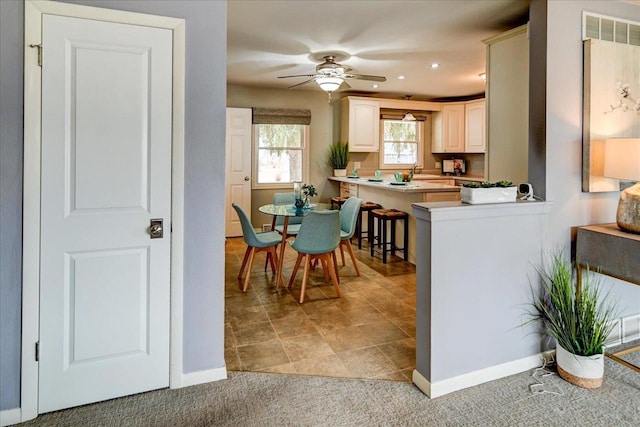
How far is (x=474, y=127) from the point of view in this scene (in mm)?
7332

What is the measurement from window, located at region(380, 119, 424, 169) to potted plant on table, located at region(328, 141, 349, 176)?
85cm

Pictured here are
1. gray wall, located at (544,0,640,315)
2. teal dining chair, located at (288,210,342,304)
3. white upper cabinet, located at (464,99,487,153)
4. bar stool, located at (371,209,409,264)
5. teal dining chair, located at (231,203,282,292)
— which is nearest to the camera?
gray wall, located at (544,0,640,315)

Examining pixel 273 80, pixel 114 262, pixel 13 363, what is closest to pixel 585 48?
pixel 114 262

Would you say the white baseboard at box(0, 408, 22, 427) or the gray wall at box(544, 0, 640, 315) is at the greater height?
the gray wall at box(544, 0, 640, 315)

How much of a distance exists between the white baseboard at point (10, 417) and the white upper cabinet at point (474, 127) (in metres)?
7.10

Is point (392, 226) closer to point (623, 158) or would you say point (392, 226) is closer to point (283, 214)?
point (283, 214)

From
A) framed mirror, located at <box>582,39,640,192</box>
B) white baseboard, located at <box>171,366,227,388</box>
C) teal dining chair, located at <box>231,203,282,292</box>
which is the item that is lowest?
white baseboard, located at <box>171,366,227,388</box>

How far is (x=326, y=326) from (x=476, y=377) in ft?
3.89

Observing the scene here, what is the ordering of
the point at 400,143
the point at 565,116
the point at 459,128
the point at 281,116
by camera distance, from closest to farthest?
the point at 565,116
the point at 281,116
the point at 459,128
the point at 400,143

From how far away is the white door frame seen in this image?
1891 millimetres

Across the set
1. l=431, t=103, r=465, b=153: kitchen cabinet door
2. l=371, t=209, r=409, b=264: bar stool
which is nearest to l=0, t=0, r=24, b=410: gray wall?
l=371, t=209, r=409, b=264: bar stool

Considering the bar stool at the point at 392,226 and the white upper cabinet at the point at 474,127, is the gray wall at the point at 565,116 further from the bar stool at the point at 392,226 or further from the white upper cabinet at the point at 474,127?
the white upper cabinet at the point at 474,127

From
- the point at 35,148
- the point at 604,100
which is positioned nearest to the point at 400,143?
the point at 604,100

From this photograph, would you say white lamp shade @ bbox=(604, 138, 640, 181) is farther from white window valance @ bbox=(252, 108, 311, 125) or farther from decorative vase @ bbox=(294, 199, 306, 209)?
white window valance @ bbox=(252, 108, 311, 125)
